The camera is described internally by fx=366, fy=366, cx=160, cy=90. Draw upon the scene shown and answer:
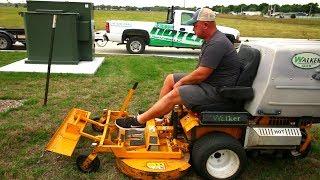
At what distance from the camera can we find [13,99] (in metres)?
7.12

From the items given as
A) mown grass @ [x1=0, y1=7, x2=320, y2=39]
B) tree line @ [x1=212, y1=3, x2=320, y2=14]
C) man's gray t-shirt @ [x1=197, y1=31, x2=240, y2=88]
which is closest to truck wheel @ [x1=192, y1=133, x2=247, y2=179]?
man's gray t-shirt @ [x1=197, y1=31, x2=240, y2=88]

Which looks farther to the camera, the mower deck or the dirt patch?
the dirt patch

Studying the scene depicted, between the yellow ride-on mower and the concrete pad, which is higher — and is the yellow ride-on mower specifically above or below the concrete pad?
above

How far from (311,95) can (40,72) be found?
22.8 ft

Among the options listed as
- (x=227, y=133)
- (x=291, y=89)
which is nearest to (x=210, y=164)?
(x=227, y=133)

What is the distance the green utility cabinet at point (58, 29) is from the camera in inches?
390

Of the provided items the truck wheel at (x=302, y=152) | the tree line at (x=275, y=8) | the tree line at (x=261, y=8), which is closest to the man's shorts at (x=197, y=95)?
the truck wheel at (x=302, y=152)

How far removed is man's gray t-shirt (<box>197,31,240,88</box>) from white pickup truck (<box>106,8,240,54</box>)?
32.6 feet

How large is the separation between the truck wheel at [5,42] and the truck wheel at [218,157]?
11.5 m

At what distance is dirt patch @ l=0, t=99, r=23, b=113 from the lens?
6480mm

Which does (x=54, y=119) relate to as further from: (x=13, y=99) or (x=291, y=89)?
(x=291, y=89)

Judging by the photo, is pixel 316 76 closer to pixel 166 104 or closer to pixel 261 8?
pixel 166 104

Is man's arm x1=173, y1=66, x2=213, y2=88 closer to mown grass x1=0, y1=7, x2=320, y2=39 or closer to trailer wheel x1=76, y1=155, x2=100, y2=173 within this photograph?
trailer wheel x1=76, y1=155, x2=100, y2=173

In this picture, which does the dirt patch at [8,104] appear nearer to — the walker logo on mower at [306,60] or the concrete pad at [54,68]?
the concrete pad at [54,68]
